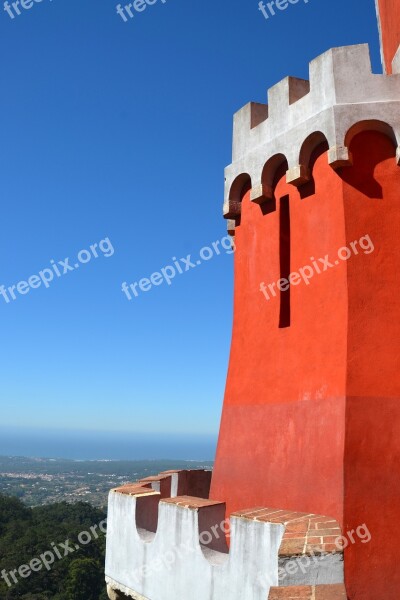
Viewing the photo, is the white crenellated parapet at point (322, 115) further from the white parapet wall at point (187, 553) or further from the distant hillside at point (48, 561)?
the distant hillside at point (48, 561)

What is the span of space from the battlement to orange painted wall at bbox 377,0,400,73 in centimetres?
678

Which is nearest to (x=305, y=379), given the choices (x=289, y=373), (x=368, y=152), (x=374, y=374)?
(x=289, y=373)

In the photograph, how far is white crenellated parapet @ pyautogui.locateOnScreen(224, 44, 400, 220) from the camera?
654 centimetres

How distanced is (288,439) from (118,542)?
2703 millimetres

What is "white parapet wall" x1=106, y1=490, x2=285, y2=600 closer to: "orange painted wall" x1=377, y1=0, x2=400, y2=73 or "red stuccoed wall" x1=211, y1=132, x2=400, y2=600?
"red stuccoed wall" x1=211, y1=132, x2=400, y2=600

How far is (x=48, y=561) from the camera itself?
5097 centimetres

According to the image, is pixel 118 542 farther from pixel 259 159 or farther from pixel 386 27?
pixel 386 27

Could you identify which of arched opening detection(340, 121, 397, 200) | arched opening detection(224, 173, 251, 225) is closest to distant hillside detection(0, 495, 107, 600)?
arched opening detection(224, 173, 251, 225)

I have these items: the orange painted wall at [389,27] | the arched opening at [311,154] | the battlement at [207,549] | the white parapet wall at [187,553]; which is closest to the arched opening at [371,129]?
the arched opening at [311,154]

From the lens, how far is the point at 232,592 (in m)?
5.11

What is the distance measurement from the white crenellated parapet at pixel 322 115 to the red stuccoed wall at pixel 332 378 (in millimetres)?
223

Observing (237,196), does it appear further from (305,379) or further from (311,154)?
(305,379)

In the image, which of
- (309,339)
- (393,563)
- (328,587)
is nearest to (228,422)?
(309,339)

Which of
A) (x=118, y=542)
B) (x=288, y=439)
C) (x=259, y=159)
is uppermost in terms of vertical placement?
(x=259, y=159)
